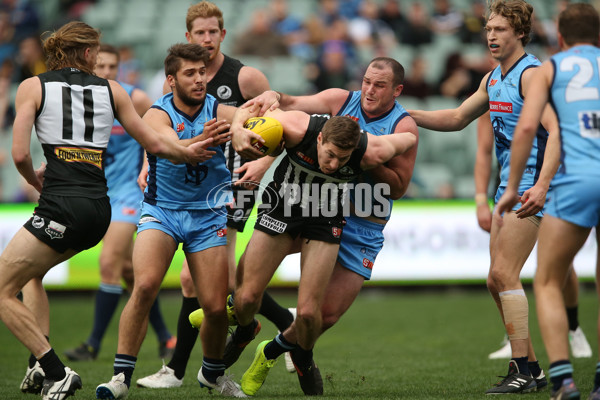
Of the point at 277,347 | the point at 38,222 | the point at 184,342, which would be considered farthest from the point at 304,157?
the point at 184,342

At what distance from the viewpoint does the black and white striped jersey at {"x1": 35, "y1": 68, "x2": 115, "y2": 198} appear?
529cm

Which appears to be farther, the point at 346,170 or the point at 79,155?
the point at 346,170

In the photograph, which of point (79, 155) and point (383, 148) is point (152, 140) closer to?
point (79, 155)

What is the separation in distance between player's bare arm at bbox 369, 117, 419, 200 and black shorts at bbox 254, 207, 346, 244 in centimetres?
51

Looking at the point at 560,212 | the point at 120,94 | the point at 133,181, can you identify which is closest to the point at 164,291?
the point at 133,181

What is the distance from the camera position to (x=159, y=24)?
18062 millimetres

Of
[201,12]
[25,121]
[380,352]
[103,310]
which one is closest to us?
[25,121]

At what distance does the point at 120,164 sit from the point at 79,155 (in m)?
3.17

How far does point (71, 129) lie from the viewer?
5328mm

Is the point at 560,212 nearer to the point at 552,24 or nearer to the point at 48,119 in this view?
the point at 48,119

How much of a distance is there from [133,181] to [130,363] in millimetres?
3357

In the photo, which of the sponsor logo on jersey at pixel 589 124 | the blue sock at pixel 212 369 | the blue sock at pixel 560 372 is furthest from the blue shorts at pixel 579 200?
the blue sock at pixel 212 369

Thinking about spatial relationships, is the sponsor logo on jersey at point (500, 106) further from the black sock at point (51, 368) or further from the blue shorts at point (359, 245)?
the black sock at point (51, 368)

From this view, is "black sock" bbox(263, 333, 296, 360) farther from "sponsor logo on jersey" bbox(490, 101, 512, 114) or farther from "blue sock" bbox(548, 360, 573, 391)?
"sponsor logo on jersey" bbox(490, 101, 512, 114)
